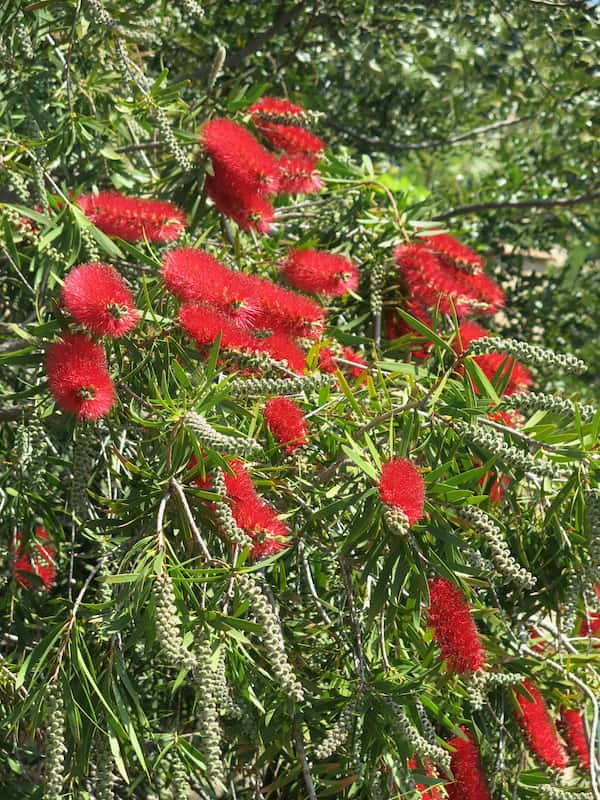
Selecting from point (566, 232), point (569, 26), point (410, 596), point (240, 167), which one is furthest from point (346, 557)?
point (566, 232)

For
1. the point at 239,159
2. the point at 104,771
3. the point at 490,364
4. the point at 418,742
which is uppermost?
the point at 239,159

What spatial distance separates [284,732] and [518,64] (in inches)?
118

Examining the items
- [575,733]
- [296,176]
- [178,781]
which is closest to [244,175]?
[296,176]

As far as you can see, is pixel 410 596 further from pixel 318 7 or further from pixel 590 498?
pixel 318 7

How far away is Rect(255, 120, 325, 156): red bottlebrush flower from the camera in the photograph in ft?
8.33

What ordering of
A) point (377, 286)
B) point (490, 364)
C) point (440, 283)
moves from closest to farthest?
1. point (490, 364)
2. point (440, 283)
3. point (377, 286)

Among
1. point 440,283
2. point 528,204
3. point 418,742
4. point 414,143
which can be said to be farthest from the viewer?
point 414,143

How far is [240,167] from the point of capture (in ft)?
7.39

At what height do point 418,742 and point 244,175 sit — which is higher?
point 244,175

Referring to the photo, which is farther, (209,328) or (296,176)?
(296,176)

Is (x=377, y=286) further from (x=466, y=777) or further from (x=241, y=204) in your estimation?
(x=466, y=777)

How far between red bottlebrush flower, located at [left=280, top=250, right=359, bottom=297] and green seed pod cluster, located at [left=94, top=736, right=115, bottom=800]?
3.25 feet

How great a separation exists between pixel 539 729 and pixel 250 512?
0.89 m

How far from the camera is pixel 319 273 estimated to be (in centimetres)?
222
